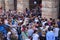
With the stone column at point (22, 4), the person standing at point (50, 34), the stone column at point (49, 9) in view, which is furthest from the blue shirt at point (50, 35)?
the stone column at point (22, 4)

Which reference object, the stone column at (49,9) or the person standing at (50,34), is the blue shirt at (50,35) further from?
the stone column at (49,9)

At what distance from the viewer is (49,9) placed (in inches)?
771

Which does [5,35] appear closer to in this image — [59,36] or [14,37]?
[14,37]

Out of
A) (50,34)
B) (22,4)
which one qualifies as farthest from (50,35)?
(22,4)

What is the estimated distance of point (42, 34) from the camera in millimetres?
12930

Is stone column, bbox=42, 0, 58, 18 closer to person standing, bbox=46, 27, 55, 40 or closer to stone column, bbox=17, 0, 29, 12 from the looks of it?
stone column, bbox=17, 0, 29, 12

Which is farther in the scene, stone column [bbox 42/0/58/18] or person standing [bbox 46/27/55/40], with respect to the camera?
stone column [bbox 42/0/58/18]

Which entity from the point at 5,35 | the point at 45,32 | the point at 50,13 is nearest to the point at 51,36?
the point at 45,32

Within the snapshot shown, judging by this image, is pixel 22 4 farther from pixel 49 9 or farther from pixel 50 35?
pixel 50 35

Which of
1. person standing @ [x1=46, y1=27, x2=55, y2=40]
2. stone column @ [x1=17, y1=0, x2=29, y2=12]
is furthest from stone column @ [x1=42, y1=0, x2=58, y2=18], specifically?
person standing @ [x1=46, y1=27, x2=55, y2=40]

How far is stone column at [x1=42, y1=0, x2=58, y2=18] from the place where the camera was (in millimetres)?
19562

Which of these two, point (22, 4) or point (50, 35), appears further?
point (22, 4)

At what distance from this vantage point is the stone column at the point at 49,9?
19.6m

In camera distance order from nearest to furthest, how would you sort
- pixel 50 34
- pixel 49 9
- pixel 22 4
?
pixel 50 34, pixel 49 9, pixel 22 4
